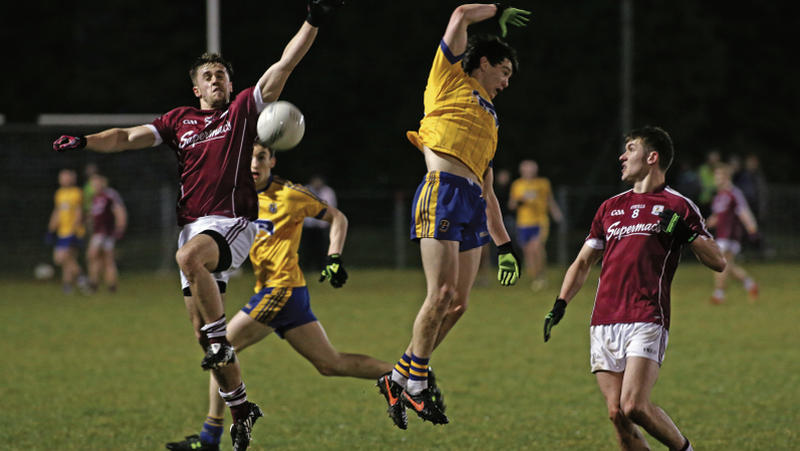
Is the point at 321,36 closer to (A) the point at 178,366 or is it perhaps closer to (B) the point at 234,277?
(B) the point at 234,277

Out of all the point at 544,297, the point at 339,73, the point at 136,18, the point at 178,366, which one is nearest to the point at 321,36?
the point at 339,73

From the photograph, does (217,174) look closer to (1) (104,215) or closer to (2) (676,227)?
(2) (676,227)

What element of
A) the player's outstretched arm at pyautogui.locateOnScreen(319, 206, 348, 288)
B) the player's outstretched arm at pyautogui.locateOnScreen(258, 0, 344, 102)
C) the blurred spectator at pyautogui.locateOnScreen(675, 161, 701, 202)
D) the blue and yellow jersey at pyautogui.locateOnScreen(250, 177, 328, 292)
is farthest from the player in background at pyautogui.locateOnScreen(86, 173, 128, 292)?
the blurred spectator at pyautogui.locateOnScreen(675, 161, 701, 202)

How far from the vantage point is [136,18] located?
44125mm

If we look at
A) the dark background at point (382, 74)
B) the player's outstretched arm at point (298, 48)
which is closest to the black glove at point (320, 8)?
the player's outstretched arm at point (298, 48)

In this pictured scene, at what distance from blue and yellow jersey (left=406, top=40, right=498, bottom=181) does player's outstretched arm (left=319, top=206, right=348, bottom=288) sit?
41.7 inches

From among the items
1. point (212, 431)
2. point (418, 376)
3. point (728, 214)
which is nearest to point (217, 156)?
point (418, 376)

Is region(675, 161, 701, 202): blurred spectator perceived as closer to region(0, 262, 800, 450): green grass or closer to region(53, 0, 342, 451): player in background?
region(0, 262, 800, 450): green grass

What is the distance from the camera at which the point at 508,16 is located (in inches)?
263

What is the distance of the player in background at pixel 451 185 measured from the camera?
6.53 meters

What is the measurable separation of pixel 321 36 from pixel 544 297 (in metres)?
27.2

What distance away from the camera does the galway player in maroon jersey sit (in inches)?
224

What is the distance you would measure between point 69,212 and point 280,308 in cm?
1363

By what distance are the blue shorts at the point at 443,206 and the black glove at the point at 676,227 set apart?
4.40 ft
